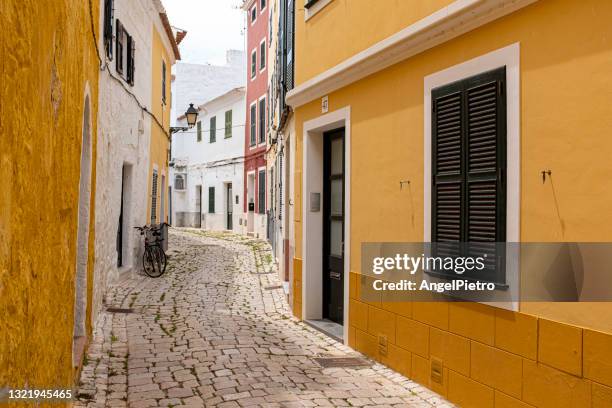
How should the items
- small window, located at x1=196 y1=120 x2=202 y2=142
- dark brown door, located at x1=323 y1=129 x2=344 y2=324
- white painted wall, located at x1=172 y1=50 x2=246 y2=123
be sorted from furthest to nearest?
white painted wall, located at x1=172 y1=50 x2=246 y2=123 → small window, located at x1=196 y1=120 x2=202 y2=142 → dark brown door, located at x1=323 y1=129 x2=344 y2=324

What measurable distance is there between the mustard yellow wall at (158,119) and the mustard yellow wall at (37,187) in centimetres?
962

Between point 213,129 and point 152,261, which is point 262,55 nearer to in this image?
point 213,129

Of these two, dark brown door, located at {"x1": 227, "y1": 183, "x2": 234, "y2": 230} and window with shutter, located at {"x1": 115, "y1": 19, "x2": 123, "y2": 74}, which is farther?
dark brown door, located at {"x1": 227, "y1": 183, "x2": 234, "y2": 230}

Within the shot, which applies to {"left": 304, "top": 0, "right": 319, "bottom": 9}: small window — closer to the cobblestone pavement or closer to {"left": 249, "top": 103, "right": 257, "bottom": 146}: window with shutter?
the cobblestone pavement

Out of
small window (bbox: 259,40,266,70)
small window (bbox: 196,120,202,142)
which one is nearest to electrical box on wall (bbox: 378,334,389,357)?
small window (bbox: 259,40,266,70)

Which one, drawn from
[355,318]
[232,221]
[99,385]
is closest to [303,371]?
[355,318]

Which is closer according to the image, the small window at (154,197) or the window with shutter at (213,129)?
the small window at (154,197)

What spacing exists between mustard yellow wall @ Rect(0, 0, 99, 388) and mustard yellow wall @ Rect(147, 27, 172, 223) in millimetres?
9616

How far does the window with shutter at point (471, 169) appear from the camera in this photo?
13.9 feet

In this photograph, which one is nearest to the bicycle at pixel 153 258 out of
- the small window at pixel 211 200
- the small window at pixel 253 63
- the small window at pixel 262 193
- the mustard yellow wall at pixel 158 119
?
the mustard yellow wall at pixel 158 119

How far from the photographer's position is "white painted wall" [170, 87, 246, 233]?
25516 mm

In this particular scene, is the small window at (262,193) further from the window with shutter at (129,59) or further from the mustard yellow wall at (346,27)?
the mustard yellow wall at (346,27)

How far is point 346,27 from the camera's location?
6.82 m

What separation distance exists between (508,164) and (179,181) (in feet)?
94.5
